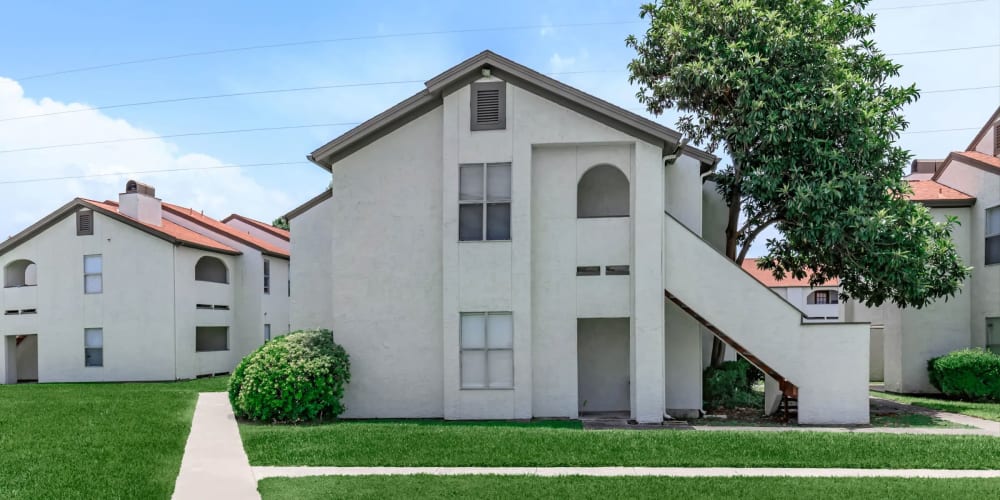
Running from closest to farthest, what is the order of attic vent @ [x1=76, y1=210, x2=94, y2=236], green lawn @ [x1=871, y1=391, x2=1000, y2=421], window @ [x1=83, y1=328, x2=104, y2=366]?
1. green lawn @ [x1=871, y1=391, x2=1000, y2=421]
2. window @ [x1=83, y1=328, x2=104, y2=366]
3. attic vent @ [x1=76, y1=210, x2=94, y2=236]

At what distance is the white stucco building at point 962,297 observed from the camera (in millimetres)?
19219

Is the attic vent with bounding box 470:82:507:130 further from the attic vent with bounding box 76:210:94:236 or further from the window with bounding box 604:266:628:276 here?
the attic vent with bounding box 76:210:94:236

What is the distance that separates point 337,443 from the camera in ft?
37.3

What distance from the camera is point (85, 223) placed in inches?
1038

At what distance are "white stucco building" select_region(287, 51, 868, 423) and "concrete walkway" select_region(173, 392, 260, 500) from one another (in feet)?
9.48

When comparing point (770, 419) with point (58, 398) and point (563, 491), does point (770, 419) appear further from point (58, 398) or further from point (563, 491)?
point (58, 398)

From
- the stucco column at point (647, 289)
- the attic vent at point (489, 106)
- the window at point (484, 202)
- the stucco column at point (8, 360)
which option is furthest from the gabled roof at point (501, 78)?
the stucco column at point (8, 360)

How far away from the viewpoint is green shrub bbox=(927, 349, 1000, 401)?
18.1 metres

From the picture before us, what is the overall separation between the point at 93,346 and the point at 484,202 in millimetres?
19476

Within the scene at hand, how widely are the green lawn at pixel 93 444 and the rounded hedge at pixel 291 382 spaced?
1.34 m

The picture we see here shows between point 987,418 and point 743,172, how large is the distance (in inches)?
294

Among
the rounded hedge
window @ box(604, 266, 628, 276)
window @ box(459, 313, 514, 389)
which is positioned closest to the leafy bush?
window @ box(604, 266, 628, 276)

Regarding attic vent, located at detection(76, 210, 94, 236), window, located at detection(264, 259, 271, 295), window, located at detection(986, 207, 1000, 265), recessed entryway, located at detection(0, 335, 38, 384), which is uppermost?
attic vent, located at detection(76, 210, 94, 236)

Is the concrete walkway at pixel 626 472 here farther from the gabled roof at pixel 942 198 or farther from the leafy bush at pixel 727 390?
the gabled roof at pixel 942 198
